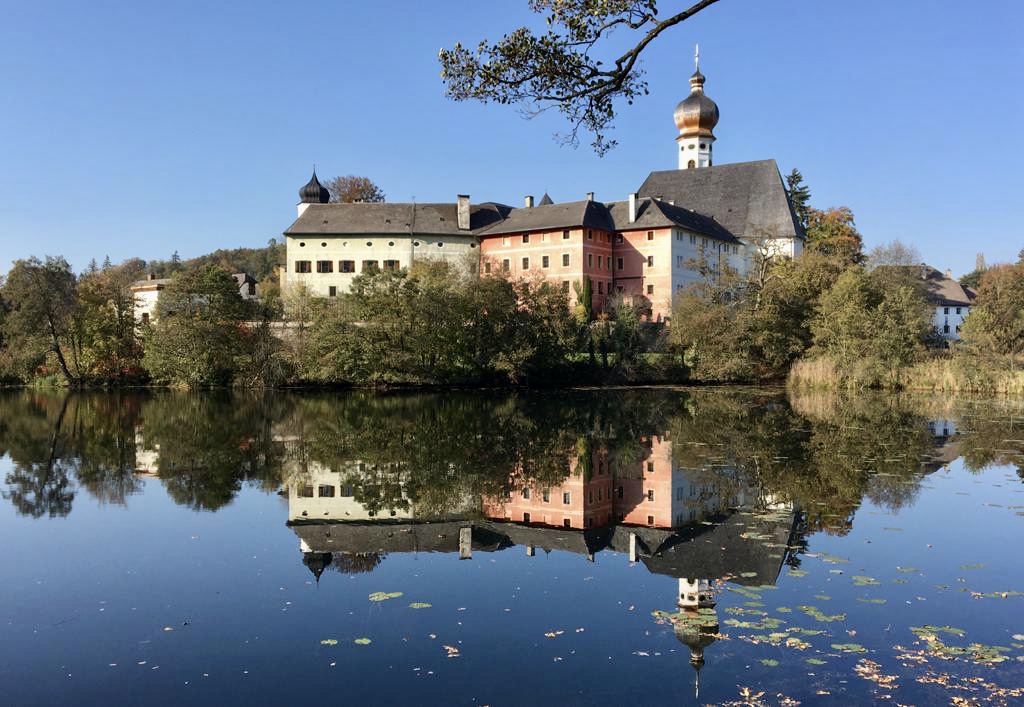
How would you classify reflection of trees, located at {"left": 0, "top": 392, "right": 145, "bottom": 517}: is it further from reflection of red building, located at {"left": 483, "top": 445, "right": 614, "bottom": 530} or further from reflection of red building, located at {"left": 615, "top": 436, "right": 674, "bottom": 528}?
reflection of red building, located at {"left": 615, "top": 436, "right": 674, "bottom": 528}

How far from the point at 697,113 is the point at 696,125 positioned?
114 centimetres

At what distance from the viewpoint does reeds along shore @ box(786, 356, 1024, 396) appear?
36.4 metres

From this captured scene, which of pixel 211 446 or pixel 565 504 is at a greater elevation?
pixel 211 446

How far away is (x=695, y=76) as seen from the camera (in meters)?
75.8

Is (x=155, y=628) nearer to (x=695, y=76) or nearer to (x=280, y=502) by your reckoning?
(x=280, y=502)

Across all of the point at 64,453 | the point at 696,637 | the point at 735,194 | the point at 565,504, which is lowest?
the point at 696,637

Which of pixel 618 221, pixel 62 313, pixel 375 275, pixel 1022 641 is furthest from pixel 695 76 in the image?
pixel 1022 641

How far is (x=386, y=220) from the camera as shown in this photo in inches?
2413

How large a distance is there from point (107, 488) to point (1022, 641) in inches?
563

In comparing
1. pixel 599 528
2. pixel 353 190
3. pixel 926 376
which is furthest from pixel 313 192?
pixel 599 528

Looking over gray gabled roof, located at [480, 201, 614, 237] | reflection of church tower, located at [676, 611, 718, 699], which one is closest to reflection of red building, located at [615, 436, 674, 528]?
reflection of church tower, located at [676, 611, 718, 699]

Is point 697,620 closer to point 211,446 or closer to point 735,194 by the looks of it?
point 211,446

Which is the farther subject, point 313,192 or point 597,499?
point 313,192

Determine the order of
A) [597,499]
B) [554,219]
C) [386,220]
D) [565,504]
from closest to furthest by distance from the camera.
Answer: [565,504]
[597,499]
[554,219]
[386,220]
